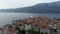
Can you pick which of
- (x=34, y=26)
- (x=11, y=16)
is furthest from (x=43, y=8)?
(x=11, y=16)

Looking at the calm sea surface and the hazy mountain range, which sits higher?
the hazy mountain range

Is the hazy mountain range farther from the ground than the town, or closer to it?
farther from the ground

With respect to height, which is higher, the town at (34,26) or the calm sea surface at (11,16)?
the calm sea surface at (11,16)

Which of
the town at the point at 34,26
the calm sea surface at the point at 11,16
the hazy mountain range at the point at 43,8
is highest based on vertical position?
the hazy mountain range at the point at 43,8

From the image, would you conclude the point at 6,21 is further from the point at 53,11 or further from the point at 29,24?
the point at 53,11

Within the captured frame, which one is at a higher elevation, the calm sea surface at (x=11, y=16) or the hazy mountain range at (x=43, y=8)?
the hazy mountain range at (x=43, y=8)

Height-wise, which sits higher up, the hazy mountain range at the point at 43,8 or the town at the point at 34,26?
the hazy mountain range at the point at 43,8

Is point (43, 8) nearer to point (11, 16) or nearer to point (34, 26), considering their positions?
point (34, 26)

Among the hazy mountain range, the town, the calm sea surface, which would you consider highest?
the hazy mountain range
